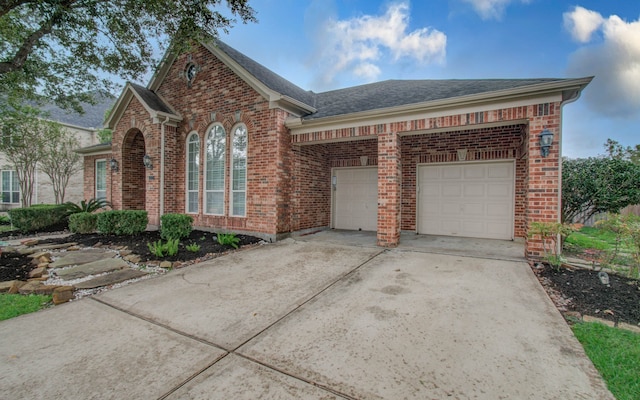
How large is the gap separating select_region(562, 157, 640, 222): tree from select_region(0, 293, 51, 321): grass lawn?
1078cm

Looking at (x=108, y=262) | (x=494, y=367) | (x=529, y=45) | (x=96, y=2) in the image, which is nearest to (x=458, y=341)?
(x=494, y=367)

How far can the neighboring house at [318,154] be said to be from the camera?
670 centimetres

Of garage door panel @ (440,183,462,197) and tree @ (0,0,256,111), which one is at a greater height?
tree @ (0,0,256,111)

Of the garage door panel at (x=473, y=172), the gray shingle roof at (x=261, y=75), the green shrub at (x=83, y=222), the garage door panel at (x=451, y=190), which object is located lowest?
the green shrub at (x=83, y=222)

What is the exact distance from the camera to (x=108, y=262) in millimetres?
5590

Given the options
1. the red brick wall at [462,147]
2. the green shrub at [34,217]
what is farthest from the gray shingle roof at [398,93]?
the green shrub at [34,217]

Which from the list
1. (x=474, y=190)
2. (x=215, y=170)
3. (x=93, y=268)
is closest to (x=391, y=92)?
(x=474, y=190)

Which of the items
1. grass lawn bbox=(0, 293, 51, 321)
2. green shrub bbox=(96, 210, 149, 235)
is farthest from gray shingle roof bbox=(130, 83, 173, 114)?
grass lawn bbox=(0, 293, 51, 321)

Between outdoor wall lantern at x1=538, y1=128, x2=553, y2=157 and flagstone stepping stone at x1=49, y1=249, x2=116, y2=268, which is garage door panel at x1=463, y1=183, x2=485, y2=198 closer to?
outdoor wall lantern at x1=538, y1=128, x2=553, y2=157

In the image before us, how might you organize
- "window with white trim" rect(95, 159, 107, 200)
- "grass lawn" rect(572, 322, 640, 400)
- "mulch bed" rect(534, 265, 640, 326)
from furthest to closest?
"window with white trim" rect(95, 159, 107, 200) < "mulch bed" rect(534, 265, 640, 326) < "grass lawn" rect(572, 322, 640, 400)

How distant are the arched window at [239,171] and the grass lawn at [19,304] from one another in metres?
4.82

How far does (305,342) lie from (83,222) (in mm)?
9073

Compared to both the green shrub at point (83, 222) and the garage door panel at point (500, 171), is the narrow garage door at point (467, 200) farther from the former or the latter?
the green shrub at point (83, 222)

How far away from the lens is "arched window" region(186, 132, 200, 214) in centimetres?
927
